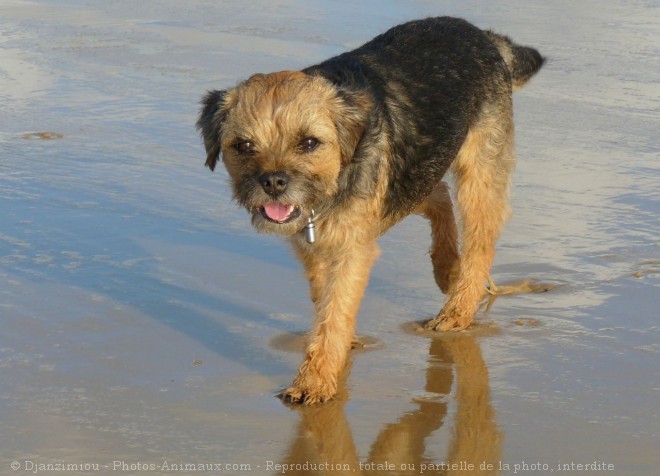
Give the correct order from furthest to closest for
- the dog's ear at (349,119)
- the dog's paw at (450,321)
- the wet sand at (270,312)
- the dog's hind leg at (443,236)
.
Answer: the dog's hind leg at (443,236) → the dog's paw at (450,321) → the dog's ear at (349,119) → the wet sand at (270,312)

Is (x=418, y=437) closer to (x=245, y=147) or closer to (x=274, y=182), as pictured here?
(x=274, y=182)

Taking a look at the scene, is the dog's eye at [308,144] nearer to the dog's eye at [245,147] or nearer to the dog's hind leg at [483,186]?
the dog's eye at [245,147]

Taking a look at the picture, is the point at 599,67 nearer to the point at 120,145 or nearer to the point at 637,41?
the point at 637,41

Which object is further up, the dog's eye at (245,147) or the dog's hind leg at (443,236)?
the dog's eye at (245,147)

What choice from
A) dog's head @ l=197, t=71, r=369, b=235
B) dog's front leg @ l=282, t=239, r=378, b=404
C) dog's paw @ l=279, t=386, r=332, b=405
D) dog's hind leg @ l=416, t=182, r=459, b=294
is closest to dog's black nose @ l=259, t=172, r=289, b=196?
dog's head @ l=197, t=71, r=369, b=235

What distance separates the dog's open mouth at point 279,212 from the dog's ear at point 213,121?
40 centimetres

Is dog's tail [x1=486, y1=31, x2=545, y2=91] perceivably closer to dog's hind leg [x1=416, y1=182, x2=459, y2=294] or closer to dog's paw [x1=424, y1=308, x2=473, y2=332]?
dog's hind leg [x1=416, y1=182, x2=459, y2=294]

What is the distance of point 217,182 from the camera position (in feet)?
24.5

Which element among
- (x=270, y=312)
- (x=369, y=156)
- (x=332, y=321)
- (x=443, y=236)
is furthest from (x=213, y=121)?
(x=443, y=236)

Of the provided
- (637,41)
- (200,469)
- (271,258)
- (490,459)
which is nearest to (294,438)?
(200,469)

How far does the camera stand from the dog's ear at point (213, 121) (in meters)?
4.91

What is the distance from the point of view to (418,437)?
14.2 feet

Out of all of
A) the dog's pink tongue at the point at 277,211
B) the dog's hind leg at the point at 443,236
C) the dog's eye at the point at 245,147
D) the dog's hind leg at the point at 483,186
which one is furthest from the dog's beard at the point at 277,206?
the dog's hind leg at the point at 443,236

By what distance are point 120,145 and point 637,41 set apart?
18.0 ft
